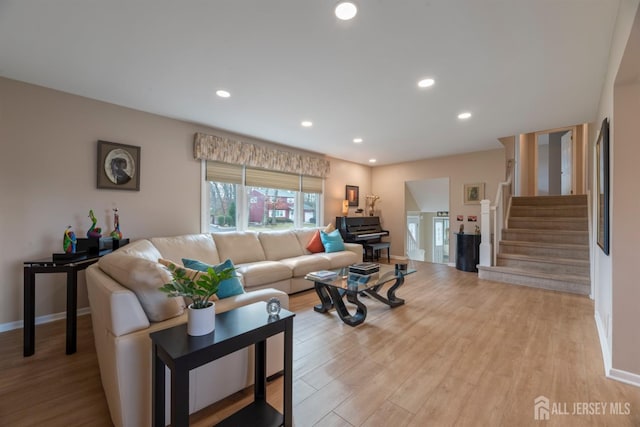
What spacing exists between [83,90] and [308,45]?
2.54 meters

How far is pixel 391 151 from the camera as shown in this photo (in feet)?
17.6

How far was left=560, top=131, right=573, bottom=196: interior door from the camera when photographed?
612 cm

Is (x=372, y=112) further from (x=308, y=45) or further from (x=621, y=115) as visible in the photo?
(x=621, y=115)

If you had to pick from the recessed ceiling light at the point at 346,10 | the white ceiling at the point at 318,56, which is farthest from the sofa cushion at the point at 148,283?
the recessed ceiling light at the point at 346,10

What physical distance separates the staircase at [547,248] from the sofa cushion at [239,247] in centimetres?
386

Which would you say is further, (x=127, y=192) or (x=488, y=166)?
(x=488, y=166)

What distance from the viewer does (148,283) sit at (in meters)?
1.42

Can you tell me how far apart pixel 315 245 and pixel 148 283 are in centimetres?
334

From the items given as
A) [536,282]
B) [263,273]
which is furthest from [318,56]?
[536,282]

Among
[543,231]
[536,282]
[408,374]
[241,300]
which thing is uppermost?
[543,231]

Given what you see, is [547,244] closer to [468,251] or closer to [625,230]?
[468,251]

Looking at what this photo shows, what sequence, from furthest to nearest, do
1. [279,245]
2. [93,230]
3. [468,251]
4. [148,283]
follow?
[468,251]
[279,245]
[93,230]
[148,283]

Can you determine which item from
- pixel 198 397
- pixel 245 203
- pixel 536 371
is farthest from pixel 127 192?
pixel 536 371

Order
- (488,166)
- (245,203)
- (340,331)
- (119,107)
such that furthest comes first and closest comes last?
(488,166), (245,203), (119,107), (340,331)
